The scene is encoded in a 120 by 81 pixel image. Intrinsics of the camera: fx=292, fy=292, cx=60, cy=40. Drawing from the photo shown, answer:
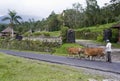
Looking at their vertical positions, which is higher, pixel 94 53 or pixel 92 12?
pixel 92 12

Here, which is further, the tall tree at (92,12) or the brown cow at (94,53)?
the tall tree at (92,12)

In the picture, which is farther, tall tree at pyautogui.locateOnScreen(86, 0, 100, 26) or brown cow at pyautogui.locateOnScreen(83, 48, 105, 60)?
tall tree at pyautogui.locateOnScreen(86, 0, 100, 26)

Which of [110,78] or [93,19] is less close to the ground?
[93,19]

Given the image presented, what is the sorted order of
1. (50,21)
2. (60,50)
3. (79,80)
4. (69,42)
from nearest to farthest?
(79,80), (60,50), (69,42), (50,21)

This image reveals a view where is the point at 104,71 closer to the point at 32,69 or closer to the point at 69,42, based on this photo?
the point at 32,69

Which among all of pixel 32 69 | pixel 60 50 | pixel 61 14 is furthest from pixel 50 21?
pixel 32 69

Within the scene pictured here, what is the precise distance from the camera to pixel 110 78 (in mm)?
15828

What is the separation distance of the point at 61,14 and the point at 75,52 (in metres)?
58.7

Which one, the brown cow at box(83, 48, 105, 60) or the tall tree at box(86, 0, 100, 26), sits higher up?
the tall tree at box(86, 0, 100, 26)

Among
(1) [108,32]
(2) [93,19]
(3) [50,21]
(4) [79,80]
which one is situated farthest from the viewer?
(3) [50,21]

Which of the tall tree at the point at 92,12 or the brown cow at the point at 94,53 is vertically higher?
the tall tree at the point at 92,12

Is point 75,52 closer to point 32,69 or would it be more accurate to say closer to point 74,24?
point 32,69

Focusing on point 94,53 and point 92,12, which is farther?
point 92,12

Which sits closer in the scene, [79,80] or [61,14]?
[79,80]
